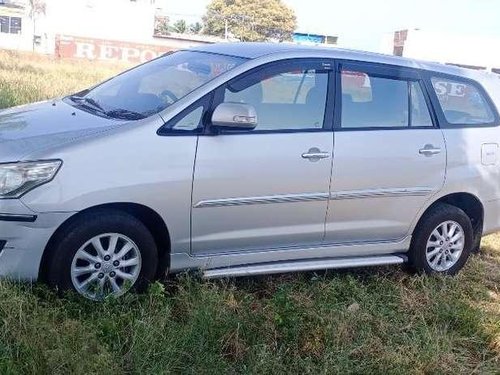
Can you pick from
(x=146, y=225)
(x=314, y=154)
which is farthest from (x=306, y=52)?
(x=146, y=225)

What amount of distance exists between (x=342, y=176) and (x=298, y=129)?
1.56ft

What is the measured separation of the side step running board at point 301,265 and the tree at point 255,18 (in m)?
53.5

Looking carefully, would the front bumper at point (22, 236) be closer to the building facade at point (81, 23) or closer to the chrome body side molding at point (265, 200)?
the chrome body side molding at point (265, 200)

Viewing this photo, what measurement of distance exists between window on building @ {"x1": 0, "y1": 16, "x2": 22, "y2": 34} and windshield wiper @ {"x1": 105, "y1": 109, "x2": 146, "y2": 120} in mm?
55259

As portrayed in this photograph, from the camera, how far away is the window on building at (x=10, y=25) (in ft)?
180

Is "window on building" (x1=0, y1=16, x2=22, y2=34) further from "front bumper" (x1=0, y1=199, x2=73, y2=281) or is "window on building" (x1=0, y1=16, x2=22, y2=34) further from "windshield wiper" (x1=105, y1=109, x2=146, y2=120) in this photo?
"front bumper" (x1=0, y1=199, x2=73, y2=281)

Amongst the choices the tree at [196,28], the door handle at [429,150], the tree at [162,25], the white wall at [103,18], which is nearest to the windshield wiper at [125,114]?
the door handle at [429,150]

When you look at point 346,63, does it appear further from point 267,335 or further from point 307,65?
point 267,335

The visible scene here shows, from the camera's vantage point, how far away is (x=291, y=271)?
15.4ft

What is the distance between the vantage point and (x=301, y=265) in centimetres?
470

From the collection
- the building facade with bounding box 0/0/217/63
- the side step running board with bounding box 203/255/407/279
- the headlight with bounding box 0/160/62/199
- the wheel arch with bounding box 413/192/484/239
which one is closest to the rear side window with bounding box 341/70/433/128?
the wheel arch with bounding box 413/192/484/239

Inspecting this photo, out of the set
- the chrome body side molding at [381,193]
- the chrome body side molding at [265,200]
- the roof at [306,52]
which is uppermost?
the roof at [306,52]

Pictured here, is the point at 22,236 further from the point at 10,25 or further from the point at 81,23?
the point at 10,25

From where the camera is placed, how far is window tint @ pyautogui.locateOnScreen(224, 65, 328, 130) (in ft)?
14.8
